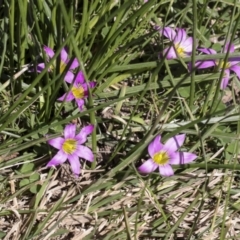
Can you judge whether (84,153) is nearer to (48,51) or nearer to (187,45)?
(48,51)

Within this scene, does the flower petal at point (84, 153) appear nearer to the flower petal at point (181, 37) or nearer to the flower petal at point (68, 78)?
the flower petal at point (68, 78)

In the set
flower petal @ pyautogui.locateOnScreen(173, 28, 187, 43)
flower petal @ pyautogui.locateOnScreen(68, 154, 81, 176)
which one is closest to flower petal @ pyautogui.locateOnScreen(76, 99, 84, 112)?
flower petal @ pyautogui.locateOnScreen(68, 154, 81, 176)

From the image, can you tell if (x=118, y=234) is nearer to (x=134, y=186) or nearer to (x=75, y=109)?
(x=134, y=186)

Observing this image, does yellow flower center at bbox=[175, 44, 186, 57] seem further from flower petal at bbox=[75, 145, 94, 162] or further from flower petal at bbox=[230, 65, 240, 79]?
flower petal at bbox=[75, 145, 94, 162]

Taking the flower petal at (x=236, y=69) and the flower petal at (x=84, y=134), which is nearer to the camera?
the flower petal at (x=84, y=134)

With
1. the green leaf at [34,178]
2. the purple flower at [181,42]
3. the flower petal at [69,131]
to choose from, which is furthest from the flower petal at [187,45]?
the green leaf at [34,178]

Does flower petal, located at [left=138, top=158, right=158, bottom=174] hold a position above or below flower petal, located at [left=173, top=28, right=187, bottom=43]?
below
